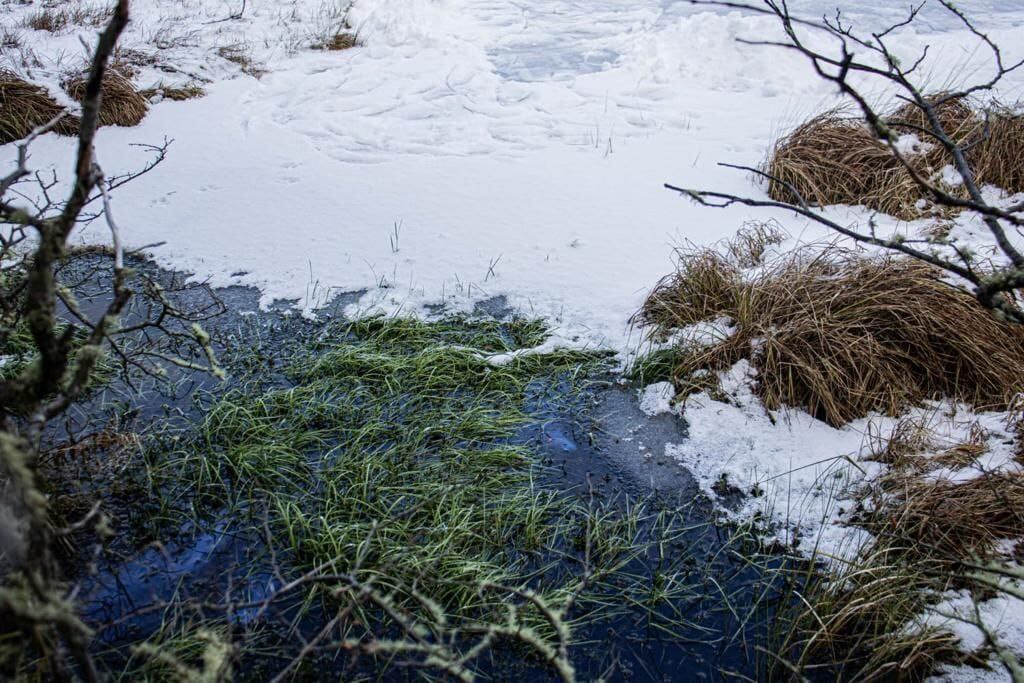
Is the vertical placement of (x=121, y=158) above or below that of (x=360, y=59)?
below

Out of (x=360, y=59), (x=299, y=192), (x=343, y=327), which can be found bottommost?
(x=343, y=327)

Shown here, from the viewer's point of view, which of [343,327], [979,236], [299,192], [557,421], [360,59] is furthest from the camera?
[360,59]

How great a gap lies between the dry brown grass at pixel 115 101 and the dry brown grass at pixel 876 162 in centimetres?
611

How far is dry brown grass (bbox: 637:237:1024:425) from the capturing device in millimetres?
3564

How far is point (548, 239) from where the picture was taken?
212 inches

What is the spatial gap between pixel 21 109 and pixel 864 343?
752 cm

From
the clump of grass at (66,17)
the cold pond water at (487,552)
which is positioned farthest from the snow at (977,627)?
the clump of grass at (66,17)

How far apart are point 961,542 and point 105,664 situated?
315 centimetres

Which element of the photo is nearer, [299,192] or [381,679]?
[381,679]

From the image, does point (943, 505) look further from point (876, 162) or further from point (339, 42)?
point (339, 42)

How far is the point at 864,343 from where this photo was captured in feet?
11.9

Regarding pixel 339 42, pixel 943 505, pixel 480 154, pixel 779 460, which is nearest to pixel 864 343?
pixel 779 460

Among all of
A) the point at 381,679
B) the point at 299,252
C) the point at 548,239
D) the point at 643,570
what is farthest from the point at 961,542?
the point at 299,252

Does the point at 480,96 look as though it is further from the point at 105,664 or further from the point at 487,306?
the point at 105,664
